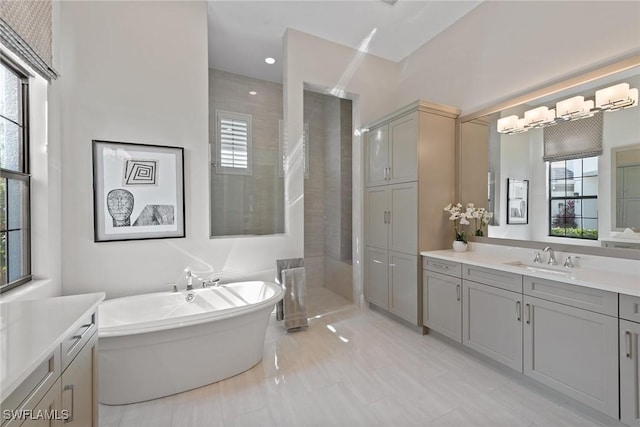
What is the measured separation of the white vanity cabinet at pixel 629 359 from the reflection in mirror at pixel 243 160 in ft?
10.0

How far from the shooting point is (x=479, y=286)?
2373 millimetres

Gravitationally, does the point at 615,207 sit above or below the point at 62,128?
below

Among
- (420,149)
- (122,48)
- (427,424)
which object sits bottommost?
(427,424)

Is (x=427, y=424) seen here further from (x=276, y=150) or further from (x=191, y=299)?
(x=276, y=150)

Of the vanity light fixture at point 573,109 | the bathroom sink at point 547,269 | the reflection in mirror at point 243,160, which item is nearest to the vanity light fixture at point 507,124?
the vanity light fixture at point 573,109

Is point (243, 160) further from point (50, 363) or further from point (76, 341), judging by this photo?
point (50, 363)

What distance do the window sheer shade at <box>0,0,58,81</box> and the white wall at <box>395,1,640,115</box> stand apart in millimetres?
3693

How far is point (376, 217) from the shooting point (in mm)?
3547

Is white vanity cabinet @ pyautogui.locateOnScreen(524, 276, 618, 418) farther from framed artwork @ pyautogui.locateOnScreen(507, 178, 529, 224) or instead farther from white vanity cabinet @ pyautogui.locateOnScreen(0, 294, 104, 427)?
white vanity cabinet @ pyautogui.locateOnScreen(0, 294, 104, 427)

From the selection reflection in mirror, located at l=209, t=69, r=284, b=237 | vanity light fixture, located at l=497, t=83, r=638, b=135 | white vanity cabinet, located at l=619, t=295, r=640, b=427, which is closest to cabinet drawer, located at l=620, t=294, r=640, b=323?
white vanity cabinet, located at l=619, t=295, r=640, b=427

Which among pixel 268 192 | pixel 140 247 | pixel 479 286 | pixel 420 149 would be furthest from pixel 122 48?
pixel 479 286

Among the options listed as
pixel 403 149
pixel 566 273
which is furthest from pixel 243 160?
pixel 566 273

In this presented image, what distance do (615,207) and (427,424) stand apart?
1.98m

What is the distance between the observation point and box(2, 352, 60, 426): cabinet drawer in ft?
2.63
